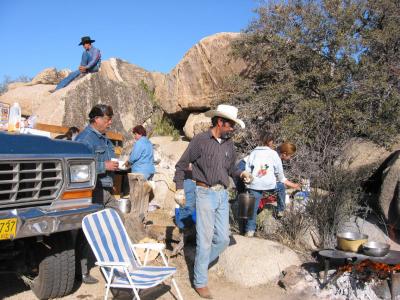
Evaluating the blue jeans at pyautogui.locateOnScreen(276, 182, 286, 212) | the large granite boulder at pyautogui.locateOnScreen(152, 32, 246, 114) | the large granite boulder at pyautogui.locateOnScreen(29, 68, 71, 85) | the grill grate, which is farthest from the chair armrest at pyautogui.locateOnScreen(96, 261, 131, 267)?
the large granite boulder at pyautogui.locateOnScreen(29, 68, 71, 85)

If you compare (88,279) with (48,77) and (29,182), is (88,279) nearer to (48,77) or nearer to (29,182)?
(29,182)

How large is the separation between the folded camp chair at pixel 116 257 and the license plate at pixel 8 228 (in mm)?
690

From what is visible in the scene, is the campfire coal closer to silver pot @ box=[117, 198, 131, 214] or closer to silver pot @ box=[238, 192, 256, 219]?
silver pot @ box=[238, 192, 256, 219]

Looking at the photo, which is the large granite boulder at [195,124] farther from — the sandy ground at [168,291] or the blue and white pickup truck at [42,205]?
the blue and white pickup truck at [42,205]

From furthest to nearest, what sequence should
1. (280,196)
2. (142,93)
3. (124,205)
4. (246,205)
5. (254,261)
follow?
(142,93)
(124,205)
(280,196)
(246,205)
(254,261)

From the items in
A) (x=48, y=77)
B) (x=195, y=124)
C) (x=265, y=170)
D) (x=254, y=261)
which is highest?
(x=48, y=77)

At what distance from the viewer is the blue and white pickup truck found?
163 inches

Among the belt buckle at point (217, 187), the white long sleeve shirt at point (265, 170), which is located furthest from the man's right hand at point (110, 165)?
the white long sleeve shirt at point (265, 170)

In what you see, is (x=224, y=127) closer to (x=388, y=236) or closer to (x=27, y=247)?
(x=27, y=247)

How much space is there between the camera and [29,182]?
4.37 meters

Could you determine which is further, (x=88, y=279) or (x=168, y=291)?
(x=88, y=279)

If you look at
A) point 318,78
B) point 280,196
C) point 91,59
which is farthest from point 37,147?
point 91,59

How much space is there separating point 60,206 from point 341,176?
13.6 feet

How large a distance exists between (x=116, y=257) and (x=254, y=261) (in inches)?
71.6
